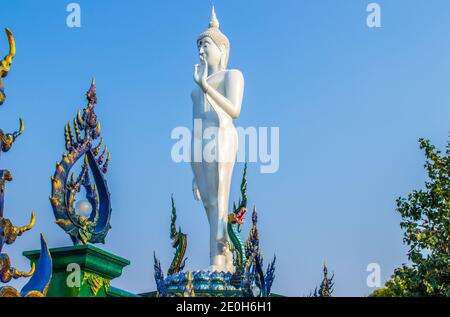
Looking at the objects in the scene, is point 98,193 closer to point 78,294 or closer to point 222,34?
point 78,294

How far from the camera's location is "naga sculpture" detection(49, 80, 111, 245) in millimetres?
9820

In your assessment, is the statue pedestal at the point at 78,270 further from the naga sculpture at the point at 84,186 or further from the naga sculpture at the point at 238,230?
the naga sculpture at the point at 238,230

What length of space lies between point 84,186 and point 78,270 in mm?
1269

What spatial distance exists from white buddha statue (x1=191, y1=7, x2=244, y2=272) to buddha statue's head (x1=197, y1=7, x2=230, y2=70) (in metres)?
0.19

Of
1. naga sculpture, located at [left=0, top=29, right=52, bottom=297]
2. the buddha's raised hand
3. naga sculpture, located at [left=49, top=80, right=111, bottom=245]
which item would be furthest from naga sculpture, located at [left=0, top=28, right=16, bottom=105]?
the buddha's raised hand

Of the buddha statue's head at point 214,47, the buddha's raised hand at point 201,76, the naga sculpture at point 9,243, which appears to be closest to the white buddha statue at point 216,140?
the buddha's raised hand at point 201,76

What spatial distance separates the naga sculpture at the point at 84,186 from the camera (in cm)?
982

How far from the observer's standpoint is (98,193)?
1030cm

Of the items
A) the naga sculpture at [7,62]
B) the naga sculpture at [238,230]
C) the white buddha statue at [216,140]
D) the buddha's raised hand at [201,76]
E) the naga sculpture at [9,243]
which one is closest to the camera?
the naga sculpture at [9,243]

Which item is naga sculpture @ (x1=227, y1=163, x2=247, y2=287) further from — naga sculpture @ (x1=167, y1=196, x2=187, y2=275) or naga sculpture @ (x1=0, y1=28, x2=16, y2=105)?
naga sculpture @ (x1=0, y1=28, x2=16, y2=105)

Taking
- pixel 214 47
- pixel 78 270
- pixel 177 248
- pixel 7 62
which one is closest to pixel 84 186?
pixel 78 270

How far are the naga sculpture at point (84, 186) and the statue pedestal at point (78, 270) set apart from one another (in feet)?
1.12
